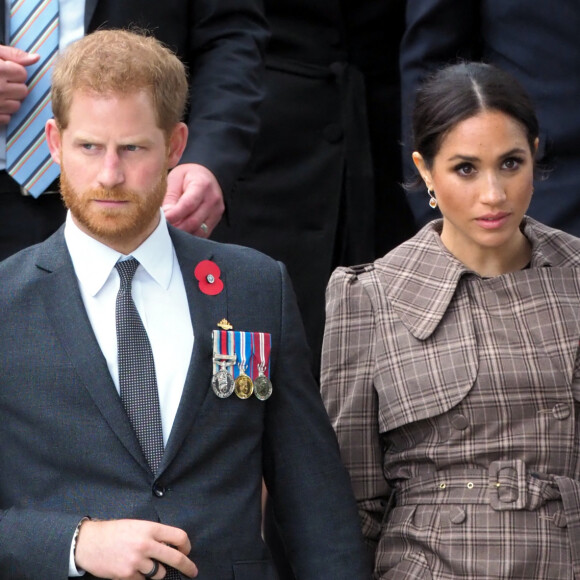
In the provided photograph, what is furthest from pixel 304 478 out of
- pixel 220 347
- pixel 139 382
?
pixel 139 382

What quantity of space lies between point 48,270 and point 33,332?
6.3 inches

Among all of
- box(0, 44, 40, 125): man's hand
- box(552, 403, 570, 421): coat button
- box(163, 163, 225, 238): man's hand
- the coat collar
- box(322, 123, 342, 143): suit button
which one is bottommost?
box(552, 403, 570, 421): coat button

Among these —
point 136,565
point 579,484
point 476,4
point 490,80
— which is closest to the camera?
point 136,565

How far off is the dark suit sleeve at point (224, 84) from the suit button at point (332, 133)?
27.1 inches

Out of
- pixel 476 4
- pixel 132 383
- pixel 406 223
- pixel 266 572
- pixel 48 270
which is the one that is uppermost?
pixel 476 4

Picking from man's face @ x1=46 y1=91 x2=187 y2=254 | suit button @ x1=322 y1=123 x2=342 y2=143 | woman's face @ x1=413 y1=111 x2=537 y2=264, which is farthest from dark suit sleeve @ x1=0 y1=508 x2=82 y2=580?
suit button @ x1=322 y1=123 x2=342 y2=143

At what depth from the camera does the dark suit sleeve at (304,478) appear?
3.78 meters

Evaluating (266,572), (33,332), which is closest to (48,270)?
(33,332)

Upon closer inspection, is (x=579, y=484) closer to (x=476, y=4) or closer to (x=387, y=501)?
(x=387, y=501)

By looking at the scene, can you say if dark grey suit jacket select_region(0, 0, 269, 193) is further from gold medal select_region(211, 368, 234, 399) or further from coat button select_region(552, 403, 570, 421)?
coat button select_region(552, 403, 570, 421)

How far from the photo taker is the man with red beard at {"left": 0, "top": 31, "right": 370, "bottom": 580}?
3547mm

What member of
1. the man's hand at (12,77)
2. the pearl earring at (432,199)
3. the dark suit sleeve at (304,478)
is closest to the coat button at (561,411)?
the dark suit sleeve at (304,478)

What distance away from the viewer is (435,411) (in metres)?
4.08

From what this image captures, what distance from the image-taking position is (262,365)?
147 inches
